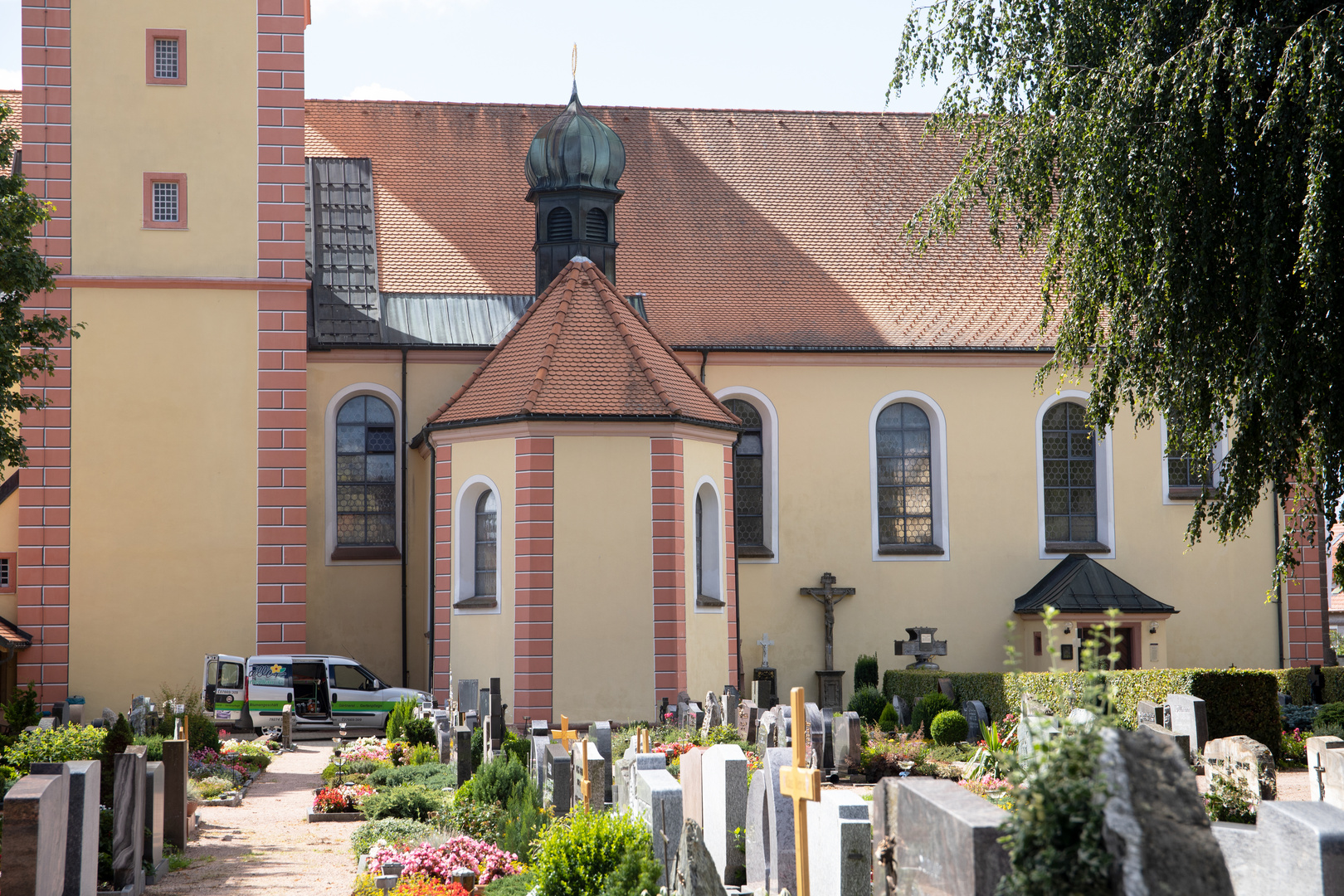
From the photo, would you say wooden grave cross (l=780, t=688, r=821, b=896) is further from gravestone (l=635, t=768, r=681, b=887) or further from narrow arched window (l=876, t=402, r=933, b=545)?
narrow arched window (l=876, t=402, r=933, b=545)

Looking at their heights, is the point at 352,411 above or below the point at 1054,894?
above

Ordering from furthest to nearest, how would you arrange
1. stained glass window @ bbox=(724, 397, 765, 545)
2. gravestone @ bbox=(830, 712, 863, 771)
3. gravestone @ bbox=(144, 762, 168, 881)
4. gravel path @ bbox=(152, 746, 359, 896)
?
stained glass window @ bbox=(724, 397, 765, 545), gravestone @ bbox=(830, 712, 863, 771), gravestone @ bbox=(144, 762, 168, 881), gravel path @ bbox=(152, 746, 359, 896)

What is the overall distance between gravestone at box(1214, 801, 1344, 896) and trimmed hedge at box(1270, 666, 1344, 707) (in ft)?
58.6

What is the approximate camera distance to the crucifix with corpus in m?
23.5

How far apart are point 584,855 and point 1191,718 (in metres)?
9.30

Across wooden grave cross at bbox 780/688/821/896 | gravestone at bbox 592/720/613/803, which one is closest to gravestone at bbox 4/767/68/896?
wooden grave cross at bbox 780/688/821/896

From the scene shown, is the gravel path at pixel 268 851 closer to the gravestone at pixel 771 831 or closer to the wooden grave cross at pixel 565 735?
the wooden grave cross at pixel 565 735

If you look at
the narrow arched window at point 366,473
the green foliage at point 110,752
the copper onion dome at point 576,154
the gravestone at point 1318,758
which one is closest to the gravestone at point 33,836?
the green foliage at point 110,752

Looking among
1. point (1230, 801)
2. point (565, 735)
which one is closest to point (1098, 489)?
point (565, 735)

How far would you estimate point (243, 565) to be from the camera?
68.7ft

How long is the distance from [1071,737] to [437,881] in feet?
21.9

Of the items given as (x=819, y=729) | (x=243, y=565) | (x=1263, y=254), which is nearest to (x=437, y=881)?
(x=819, y=729)

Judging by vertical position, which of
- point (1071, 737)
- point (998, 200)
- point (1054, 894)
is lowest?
point (1054, 894)

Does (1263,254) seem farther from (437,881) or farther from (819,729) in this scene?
(437,881)
